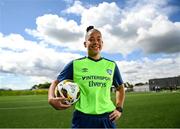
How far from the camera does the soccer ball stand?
3.88m

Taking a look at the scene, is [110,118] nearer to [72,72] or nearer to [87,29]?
[72,72]

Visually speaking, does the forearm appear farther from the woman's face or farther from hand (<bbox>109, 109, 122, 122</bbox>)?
the woman's face

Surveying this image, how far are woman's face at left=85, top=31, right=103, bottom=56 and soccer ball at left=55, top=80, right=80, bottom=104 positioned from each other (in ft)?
1.49

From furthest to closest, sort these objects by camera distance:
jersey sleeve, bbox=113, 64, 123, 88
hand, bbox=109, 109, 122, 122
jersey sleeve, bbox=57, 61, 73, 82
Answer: jersey sleeve, bbox=113, 64, 123, 88
jersey sleeve, bbox=57, 61, 73, 82
hand, bbox=109, 109, 122, 122

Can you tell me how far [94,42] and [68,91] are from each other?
652mm

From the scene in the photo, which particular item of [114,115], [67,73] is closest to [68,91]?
[67,73]

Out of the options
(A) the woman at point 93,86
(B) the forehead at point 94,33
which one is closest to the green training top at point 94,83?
(A) the woman at point 93,86

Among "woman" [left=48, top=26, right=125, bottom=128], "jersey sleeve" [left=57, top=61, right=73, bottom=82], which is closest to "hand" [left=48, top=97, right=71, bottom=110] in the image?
"woman" [left=48, top=26, right=125, bottom=128]

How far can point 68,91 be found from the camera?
398 centimetres

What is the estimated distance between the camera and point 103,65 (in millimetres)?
4102

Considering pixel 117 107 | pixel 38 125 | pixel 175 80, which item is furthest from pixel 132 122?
pixel 175 80

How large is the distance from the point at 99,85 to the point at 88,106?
0.90 feet

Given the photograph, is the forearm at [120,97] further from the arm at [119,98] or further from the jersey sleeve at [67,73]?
the jersey sleeve at [67,73]

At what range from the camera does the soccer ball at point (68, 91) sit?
12.7 ft
